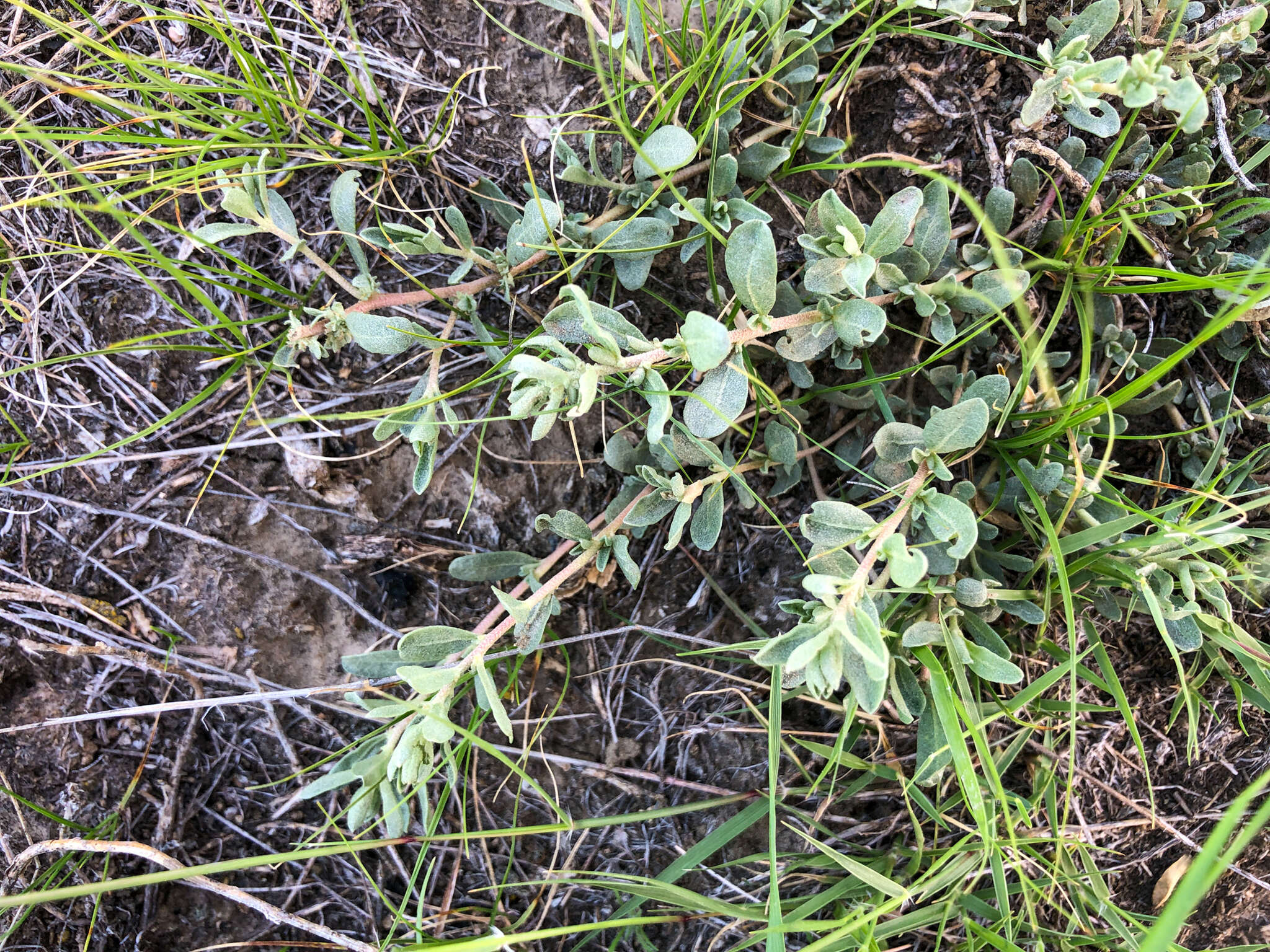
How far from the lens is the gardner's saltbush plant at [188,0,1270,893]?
172 cm

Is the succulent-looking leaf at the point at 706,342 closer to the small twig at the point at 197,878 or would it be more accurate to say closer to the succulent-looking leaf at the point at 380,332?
the succulent-looking leaf at the point at 380,332

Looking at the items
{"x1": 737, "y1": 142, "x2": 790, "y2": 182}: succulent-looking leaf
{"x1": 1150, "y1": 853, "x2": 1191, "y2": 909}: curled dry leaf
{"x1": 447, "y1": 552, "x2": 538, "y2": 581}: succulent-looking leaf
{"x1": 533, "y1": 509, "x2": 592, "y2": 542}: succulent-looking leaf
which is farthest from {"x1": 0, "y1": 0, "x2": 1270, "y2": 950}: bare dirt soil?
{"x1": 737, "y1": 142, "x2": 790, "y2": 182}: succulent-looking leaf

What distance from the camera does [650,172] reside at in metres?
1.97

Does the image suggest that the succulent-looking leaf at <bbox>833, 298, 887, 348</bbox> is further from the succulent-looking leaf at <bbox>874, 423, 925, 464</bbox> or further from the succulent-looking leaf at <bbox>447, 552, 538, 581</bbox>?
the succulent-looking leaf at <bbox>447, 552, 538, 581</bbox>

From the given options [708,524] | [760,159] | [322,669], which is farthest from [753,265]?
[322,669]

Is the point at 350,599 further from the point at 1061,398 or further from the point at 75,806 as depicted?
the point at 1061,398

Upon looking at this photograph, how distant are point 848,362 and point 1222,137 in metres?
1.06

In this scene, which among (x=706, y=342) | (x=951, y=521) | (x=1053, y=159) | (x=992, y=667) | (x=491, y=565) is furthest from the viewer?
(x=491, y=565)

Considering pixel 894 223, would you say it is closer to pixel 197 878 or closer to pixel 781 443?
pixel 781 443

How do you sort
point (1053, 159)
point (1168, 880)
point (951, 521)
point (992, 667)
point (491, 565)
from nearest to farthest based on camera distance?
point (951, 521) → point (992, 667) → point (1053, 159) → point (491, 565) → point (1168, 880)

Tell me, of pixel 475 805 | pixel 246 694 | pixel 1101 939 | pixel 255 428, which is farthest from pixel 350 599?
pixel 1101 939

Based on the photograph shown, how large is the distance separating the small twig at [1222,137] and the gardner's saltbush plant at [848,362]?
0.17 ft

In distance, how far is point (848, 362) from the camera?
1.95m

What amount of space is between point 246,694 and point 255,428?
2.57ft
